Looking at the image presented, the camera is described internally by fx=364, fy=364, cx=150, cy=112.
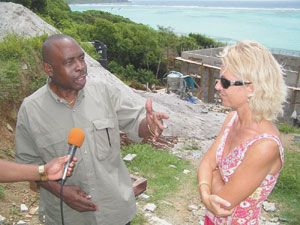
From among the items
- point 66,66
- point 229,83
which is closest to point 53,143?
point 66,66

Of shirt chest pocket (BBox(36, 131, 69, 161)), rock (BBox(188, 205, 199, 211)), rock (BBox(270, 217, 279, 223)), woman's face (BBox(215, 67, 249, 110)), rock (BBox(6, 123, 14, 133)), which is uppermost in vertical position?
woman's face (BBox(215, 67, 249, 110))

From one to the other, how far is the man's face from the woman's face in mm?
1001

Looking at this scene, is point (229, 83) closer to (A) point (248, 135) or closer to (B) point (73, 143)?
(A) point (248, 135)

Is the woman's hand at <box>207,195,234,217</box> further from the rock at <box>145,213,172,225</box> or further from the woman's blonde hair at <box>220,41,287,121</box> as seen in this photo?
the rock at <box>145,213,172,225</box>

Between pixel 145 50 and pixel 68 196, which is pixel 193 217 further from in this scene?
pixel 145 50

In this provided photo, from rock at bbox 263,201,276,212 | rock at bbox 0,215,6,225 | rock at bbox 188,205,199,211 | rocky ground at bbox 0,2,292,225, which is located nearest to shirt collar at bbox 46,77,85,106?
rock at bbox 0,215,6,225

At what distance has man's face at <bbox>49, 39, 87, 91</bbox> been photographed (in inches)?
104

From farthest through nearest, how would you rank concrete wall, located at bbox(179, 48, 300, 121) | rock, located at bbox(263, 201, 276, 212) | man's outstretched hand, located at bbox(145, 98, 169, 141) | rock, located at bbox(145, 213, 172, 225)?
concrete wall, located at bbox(179, 48, 300, 121) → rock, located at bbox(263, 201, 276, 212) → rock, located at bbox(145, 213, 172, 225) → man's outstretched hand, located at bbox(145, 98, 169, 141)

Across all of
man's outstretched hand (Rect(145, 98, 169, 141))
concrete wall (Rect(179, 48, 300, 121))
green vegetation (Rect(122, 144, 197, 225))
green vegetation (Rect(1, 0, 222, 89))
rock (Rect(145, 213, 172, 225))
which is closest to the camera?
man's outstretched hand (Rect(145, 98, 169, 141))

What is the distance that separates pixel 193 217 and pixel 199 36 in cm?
3801

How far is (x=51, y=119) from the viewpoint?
262 cm

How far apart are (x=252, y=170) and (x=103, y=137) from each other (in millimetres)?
1065

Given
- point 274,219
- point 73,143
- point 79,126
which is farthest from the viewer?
point 274,219

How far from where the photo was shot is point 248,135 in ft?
7.94
